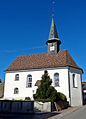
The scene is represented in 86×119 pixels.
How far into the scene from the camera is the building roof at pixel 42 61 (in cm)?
2591

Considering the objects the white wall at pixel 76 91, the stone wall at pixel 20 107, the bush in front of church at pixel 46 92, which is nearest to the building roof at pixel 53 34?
the white wall at pixel 76 91

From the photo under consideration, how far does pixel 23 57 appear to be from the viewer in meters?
31.4

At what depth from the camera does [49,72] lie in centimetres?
2586

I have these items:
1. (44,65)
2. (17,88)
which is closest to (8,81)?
(17,88)

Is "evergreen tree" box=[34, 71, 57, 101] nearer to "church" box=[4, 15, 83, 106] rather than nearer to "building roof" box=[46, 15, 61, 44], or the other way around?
"church" box=[4, 15, 83, 106]

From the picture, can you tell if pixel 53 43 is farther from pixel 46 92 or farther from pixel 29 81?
pixel 46 92

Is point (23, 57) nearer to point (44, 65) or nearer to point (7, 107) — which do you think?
point (44, 65)

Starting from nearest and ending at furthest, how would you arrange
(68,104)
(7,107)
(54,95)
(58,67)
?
(7,107) < (54,95) < (68,104) < (58,67)

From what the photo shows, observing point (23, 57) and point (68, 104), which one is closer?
point (68, 104)

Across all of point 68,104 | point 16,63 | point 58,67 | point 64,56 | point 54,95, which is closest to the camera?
point 54,95

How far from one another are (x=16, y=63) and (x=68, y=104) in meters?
13.8

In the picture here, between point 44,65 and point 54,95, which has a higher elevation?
point 44,65

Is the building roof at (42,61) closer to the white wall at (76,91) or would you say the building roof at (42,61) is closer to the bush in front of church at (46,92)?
the white wall at (76,91)

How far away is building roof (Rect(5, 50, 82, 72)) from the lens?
25.9m
